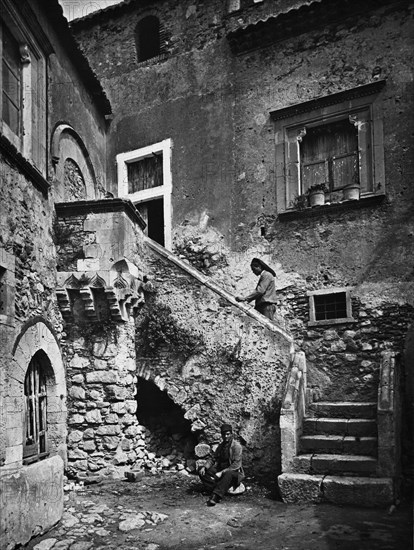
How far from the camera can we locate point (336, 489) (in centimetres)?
740

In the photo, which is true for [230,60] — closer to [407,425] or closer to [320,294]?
[320,294]

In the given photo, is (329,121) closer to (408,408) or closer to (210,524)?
(408,408)

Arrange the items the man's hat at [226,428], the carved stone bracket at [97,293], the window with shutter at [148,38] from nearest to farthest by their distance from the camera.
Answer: the man's hat at [226,428] < the carved stone bracket at [97,293] < the window with shutter at [148,38]

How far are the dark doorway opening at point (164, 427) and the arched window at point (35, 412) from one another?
6.63ft

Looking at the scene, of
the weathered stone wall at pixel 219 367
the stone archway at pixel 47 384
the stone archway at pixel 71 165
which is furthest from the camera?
the stone archway at pixel 71 165

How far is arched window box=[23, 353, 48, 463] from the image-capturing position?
7273 mm

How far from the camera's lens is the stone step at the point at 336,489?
7.21 meters

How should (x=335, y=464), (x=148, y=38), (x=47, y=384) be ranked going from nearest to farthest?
(x=335, y=464)
(x=47, y=384)
(x=148, y=38)

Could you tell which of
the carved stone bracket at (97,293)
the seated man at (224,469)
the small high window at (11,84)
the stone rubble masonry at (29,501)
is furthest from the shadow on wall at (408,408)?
the small high window at (11,84)

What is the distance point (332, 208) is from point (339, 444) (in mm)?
4693

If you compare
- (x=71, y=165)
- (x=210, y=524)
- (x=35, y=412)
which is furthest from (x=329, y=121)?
(x=210, y=524)

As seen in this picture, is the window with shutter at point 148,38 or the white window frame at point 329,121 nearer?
the white window frame at point 329,121

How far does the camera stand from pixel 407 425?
9.03 m

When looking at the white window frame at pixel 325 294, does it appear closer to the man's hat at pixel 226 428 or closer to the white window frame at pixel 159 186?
the man's hat at pixel 226 428
